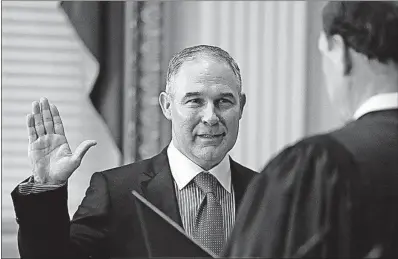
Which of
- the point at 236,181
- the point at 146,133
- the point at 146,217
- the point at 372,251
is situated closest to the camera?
the point at 372,251

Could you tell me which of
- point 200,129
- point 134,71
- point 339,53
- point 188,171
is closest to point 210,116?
point 200,129

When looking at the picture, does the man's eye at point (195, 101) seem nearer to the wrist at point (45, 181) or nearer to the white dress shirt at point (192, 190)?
the white dress shirt at point (192, 190)

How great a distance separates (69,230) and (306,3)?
1.82 m

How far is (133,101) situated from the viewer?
3330 mm

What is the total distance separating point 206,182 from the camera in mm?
2031

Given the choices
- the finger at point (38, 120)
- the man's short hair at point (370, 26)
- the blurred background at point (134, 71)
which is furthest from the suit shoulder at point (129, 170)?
the blurred background at point (134, 71)

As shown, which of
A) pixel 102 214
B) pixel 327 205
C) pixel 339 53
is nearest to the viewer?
pixel 327 205

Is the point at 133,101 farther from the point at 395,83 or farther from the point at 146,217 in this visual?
the point at 395,83

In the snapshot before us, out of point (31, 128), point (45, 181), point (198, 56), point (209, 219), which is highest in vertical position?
point (198, 56)

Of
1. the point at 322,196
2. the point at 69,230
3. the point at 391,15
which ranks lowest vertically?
the point at 69,230

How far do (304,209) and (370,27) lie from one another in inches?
13.6

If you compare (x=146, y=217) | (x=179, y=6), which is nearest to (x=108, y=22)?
(x=179, y=6)

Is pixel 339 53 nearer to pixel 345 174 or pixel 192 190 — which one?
pixel 345 174

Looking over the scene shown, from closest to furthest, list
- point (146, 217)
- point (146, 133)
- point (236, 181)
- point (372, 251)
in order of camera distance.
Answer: point (372, 251) < point (146, 217) < point (236, 181) < point (146, 133)
